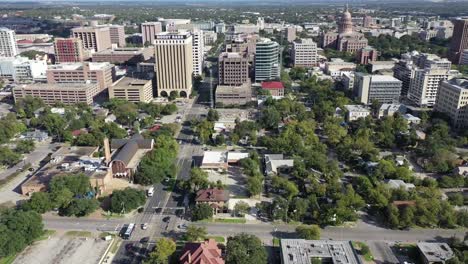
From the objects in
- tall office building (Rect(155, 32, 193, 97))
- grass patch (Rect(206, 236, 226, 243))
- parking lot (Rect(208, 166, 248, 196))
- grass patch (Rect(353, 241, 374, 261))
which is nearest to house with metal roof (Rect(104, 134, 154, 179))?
parking lot (Rect(208, 166, 248, 196))

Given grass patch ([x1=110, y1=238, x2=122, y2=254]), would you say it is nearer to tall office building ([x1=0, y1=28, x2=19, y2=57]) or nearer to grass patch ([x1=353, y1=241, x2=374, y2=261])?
grass patch ([x1=353, y1=241, x2=374, y2=261])

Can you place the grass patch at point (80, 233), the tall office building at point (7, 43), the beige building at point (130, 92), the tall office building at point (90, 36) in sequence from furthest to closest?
the tall office building at point (90, 36), the tall office building at point (7, 43), the beige building at point (130, 92), the grass patch at point (80, 233)

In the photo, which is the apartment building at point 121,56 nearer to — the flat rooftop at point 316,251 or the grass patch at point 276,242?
the grass patch at point 276,242

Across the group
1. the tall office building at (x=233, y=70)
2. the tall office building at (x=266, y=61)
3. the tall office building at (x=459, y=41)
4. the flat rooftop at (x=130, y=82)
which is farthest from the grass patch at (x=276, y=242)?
the tall office building at (x=459, y=41)

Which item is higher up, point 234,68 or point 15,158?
point 234,68

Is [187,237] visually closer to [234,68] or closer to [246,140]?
[246,140]

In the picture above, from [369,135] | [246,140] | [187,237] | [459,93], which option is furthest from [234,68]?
[187,237]
